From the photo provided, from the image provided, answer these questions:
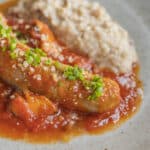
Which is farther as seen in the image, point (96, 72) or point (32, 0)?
point (32, 0)

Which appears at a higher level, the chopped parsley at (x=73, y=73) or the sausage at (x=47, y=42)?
the sausage at (x=47, y=42)

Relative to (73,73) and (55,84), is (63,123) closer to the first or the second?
(55,84)

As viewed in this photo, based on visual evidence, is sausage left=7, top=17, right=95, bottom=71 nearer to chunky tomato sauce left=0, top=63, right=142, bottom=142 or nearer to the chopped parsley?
the chopped parsley

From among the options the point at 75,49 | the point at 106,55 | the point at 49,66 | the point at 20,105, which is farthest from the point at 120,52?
the point at 20,105

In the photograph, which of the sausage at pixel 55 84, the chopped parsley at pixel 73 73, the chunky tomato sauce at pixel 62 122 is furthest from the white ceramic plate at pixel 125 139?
the chopped parsley at pixel 73 73

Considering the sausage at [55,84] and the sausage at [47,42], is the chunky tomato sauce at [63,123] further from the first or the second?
the sausage at [47,42]

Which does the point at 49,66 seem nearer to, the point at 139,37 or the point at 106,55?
the point at 106,55

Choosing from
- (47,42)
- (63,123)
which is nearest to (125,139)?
(63,123)

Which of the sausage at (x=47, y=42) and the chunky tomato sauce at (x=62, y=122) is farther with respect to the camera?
the sausage at (x=47, y=42)
